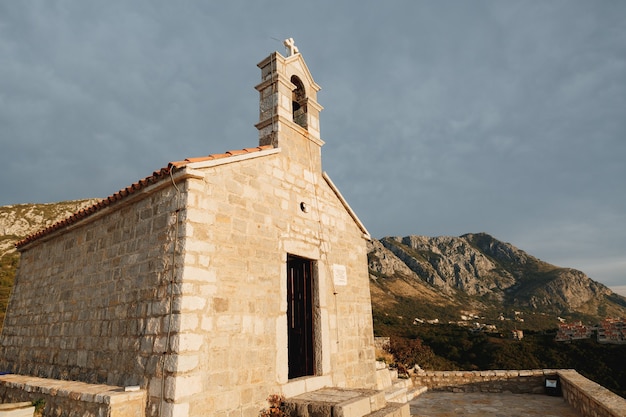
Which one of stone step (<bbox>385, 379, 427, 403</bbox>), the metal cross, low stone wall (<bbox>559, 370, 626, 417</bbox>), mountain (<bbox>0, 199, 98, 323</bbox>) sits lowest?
stone step (<bbox>385, 379, 427, 403</bbox>)

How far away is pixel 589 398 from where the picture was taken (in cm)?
697

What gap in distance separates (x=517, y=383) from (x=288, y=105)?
1010cm

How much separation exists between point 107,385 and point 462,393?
9659mm

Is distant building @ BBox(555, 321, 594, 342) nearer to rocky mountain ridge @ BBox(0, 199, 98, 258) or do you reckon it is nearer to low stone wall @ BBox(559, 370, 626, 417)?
low stone wall @ BBox(559, 370, 626, 417)

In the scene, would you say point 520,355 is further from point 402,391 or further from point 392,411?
point 392,411

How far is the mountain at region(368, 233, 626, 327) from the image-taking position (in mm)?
56625

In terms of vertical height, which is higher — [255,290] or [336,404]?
[255,290]

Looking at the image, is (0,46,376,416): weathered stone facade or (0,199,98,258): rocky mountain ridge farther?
(0,199,98,258): rocky mountain ridge

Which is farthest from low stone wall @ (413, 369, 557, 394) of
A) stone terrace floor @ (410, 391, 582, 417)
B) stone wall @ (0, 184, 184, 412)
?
stone wall @ (0, 184, 184, 412)

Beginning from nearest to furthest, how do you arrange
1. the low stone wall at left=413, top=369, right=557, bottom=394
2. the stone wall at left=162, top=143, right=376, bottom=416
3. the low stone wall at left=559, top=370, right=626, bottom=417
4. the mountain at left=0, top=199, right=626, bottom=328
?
1. the stone wall at left=162, top=143, right=376, bottom=416
2. the low stone wall at left=559, top=370, right=626, bottom=417
3. the low stone wall at left=413, top=369, right=557, bottom=394
4. the mountain at left=0, top=199, right=626, bottom=328

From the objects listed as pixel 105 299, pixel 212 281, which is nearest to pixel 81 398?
pixel 105 299

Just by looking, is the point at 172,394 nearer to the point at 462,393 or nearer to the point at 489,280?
the point at 462,393

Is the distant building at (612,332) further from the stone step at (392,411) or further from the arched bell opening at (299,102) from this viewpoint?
the arched bell opening at (299,102)

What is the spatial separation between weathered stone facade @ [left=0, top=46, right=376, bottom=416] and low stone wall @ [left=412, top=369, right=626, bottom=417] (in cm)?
416
